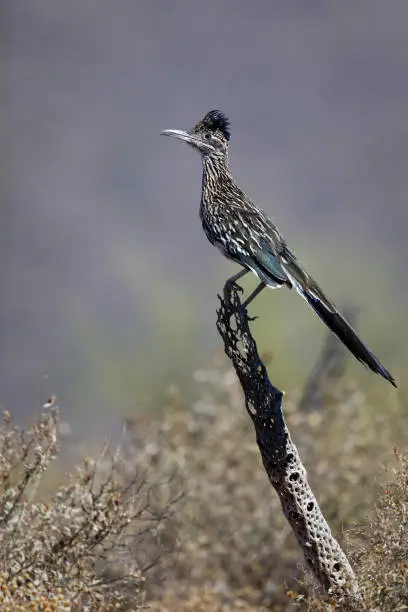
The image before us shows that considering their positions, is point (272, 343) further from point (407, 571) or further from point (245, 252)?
point (407, 571)

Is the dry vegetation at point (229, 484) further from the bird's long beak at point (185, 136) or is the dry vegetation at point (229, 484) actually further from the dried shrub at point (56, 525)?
the bird's long beak at point (185, 136)

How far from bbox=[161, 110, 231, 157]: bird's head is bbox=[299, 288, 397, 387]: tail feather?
3.86ft

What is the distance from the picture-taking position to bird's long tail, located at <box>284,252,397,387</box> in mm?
3939

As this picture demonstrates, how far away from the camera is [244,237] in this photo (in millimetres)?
4406

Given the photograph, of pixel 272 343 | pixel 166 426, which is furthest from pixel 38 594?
pixel 272 343

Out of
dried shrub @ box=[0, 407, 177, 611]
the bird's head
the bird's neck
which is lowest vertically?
dried shrub @ box=[0, 407, 177, 611]

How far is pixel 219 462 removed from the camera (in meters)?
6.79

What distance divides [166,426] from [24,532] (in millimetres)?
2077

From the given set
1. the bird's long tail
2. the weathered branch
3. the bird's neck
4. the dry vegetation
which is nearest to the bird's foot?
the weathered branch

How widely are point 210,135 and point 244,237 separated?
0.91 meters

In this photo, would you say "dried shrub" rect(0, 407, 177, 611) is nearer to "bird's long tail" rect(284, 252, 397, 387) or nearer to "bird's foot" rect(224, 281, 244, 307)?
"bird's foot" rect(224, 281, 244, 307)

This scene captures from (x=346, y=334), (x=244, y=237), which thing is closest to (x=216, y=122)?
(x=244, y=237)

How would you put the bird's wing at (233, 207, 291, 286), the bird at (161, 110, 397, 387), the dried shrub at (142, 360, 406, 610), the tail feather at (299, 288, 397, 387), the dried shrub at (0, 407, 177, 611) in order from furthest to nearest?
the dried shrub at (142, 360, 406, 610) → the dried shrub at (0, 407, 177, 611) → the bird's wing at (233, 207, 291, 286) → the bird at (161, 110, 397, 387) → the tail feather at (299, 288, 397, 387)

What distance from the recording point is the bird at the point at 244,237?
409 cm
